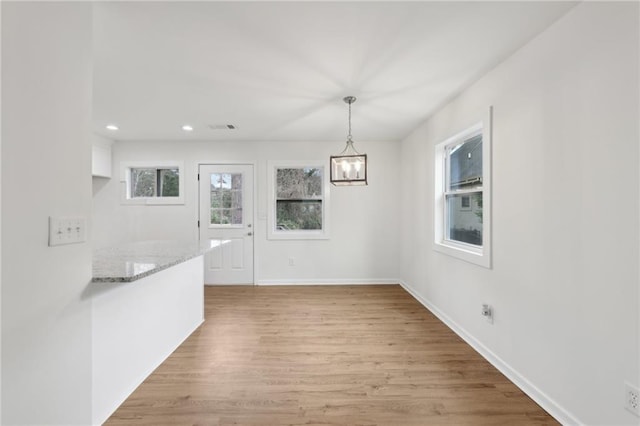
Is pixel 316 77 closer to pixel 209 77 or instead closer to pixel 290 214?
pixel 209 77

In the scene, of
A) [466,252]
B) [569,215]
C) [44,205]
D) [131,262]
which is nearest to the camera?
[44,205]

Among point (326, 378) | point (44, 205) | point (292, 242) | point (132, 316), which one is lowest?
point (326, 378)

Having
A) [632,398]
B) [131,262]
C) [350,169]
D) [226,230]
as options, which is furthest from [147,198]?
[632,398]

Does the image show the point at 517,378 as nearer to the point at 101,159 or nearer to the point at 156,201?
the point at 156,201

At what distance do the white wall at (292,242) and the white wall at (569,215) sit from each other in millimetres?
2216

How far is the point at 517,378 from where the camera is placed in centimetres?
193

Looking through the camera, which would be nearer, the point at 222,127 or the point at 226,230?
the point at 222,127

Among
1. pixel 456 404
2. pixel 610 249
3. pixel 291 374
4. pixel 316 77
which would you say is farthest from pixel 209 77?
pixel 456 404

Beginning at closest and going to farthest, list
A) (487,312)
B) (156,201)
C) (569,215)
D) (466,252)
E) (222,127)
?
(569,215) → (487,312) → (466,252) → (222,127) → (156,201)

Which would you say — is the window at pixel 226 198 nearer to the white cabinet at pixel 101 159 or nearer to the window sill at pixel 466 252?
the white cabinet at pixel 101 159

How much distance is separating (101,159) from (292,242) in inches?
124

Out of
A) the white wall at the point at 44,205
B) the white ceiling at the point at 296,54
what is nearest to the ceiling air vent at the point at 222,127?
the white ceiling at the point at 296,54

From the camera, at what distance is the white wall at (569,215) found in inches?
51.4

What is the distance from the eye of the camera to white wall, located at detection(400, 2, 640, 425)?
1306 millimetres
